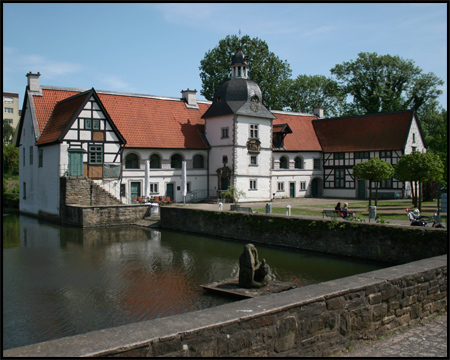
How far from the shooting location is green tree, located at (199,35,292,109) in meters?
55.9

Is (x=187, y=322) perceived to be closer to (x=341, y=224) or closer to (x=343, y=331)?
(x=343, y=331)

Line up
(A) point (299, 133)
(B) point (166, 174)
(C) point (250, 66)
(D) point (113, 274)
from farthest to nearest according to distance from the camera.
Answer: (C) point (250, 66)
(A) point (299, 133)
(B) point (166, 174)
(D) point (113, 274)

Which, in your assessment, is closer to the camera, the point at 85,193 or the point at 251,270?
the point at 251,270

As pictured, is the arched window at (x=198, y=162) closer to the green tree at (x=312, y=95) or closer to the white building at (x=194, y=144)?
the white building at (x=194, y=144)

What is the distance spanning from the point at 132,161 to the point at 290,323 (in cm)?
3109

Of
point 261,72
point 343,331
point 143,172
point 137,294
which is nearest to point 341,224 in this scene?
point 137,294

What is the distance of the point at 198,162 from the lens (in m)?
39.5

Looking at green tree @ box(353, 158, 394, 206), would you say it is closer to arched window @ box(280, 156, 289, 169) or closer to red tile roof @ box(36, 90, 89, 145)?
arched window @ box(280, 156, 289, 169)

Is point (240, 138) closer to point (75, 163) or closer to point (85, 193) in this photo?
point (75, 163)

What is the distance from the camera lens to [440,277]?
28.6 feet

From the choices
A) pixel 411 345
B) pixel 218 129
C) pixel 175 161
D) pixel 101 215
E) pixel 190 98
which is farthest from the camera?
pixel 190 98

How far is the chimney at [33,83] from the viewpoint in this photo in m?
34.8

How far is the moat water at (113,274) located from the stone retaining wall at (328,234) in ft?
1.99

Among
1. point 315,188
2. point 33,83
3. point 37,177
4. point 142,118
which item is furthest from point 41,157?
point 315,188
